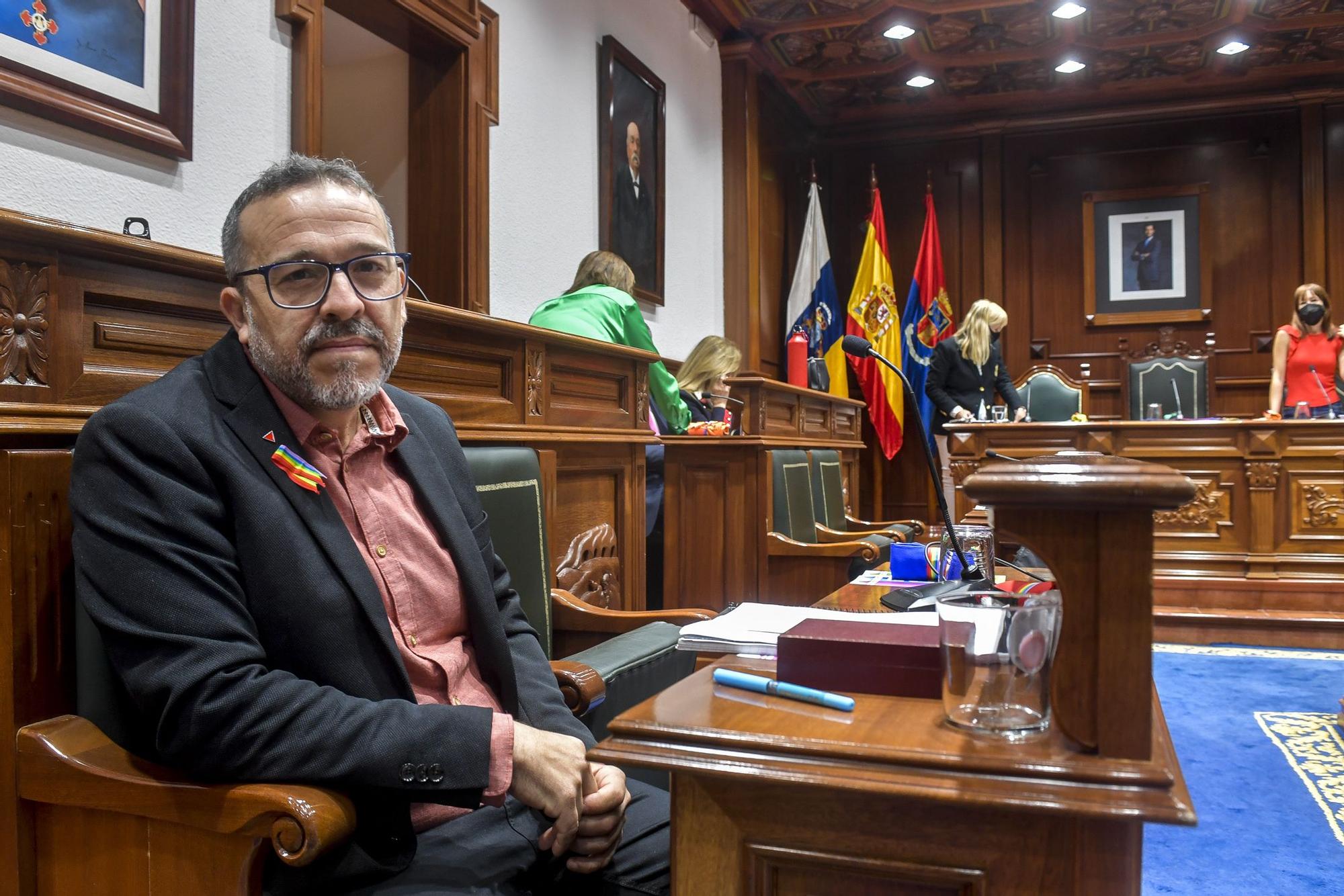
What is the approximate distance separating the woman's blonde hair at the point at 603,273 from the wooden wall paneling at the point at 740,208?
2.33 meters

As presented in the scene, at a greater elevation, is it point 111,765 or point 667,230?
point 667,230

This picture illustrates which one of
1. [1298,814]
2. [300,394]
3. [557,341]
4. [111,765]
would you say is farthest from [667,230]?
[111,765]

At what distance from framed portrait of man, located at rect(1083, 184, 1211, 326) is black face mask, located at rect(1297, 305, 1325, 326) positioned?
1671mm

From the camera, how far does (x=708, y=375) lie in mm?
4176

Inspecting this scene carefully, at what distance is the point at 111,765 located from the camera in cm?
99

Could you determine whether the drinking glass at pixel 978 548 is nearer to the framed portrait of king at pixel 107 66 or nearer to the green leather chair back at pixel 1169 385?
the framed portrait of king at pixel 107 66

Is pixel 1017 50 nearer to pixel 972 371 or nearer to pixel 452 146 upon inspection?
pixel 972 371

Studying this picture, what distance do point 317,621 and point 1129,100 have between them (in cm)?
772

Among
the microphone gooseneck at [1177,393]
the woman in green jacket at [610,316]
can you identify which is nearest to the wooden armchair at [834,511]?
the woman in green jacket at [610,316]

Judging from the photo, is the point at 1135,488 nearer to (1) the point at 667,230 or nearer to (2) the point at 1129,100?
(1) the point at 667,230

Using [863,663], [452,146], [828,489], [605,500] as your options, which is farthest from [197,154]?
[828,489]

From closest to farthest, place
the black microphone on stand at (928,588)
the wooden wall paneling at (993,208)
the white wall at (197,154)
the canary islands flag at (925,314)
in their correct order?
the black microphone on stand at (928,588), the white wall at (197,154), the canary islands flag at (925,314), the wooden wall paneling at (993,208)

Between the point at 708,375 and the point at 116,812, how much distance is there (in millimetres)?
3332

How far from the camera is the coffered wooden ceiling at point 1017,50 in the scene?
18.7 ft
